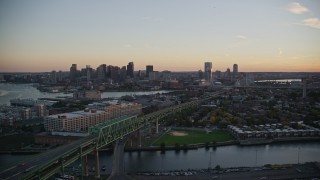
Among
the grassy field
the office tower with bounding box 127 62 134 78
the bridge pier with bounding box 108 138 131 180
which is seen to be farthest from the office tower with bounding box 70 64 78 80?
the bridge pier with bounding box 108 138 131 180

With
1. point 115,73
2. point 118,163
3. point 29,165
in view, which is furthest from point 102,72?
point 29,165

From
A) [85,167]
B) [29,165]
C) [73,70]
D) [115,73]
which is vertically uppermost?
[73,70]

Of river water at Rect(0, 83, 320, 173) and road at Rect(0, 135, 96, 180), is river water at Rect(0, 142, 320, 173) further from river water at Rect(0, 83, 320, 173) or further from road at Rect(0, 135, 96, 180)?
road at Rect(0, 135, 96, 180)

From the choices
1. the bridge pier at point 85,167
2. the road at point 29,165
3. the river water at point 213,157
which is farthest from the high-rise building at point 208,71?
the road at point 29,165

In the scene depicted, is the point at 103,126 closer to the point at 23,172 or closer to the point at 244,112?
the point at 23,172

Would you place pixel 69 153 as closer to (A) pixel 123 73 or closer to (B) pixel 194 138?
(B) pixel 194 138
